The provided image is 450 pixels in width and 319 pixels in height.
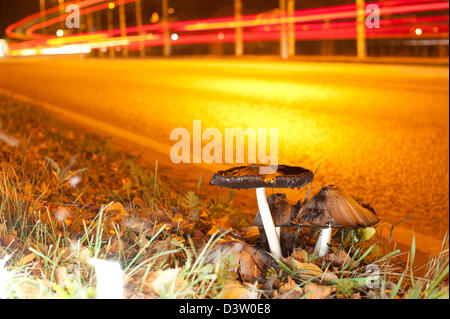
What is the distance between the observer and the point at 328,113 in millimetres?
9727

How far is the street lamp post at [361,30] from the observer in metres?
21.3

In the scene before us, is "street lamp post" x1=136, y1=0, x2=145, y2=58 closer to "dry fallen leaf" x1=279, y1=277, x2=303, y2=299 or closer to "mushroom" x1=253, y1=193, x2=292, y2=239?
"mushroom" x1=253, y1=193, x2=292, y2=239

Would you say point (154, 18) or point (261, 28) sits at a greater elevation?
point (154, 18)

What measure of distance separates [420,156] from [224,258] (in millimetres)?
4857

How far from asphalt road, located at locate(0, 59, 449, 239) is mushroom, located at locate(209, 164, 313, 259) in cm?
96

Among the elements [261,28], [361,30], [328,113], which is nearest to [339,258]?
[328,113]

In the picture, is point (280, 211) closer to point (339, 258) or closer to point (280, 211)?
point (280, 211)

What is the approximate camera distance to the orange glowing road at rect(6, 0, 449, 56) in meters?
24.4

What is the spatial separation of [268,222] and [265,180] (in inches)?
8.7

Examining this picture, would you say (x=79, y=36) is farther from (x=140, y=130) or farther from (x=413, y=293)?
(x=413, y=293)

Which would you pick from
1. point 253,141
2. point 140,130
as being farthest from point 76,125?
point 253,141

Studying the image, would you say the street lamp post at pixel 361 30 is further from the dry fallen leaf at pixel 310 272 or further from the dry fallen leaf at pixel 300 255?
the dry fallen leaf at pixel 310 272

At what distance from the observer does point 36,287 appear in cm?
245

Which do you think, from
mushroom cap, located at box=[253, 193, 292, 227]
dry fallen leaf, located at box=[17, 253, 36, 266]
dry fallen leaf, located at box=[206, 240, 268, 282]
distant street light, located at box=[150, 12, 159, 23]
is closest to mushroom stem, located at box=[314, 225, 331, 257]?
mushroom cap, located at box=[253, 193, 292, 227]
